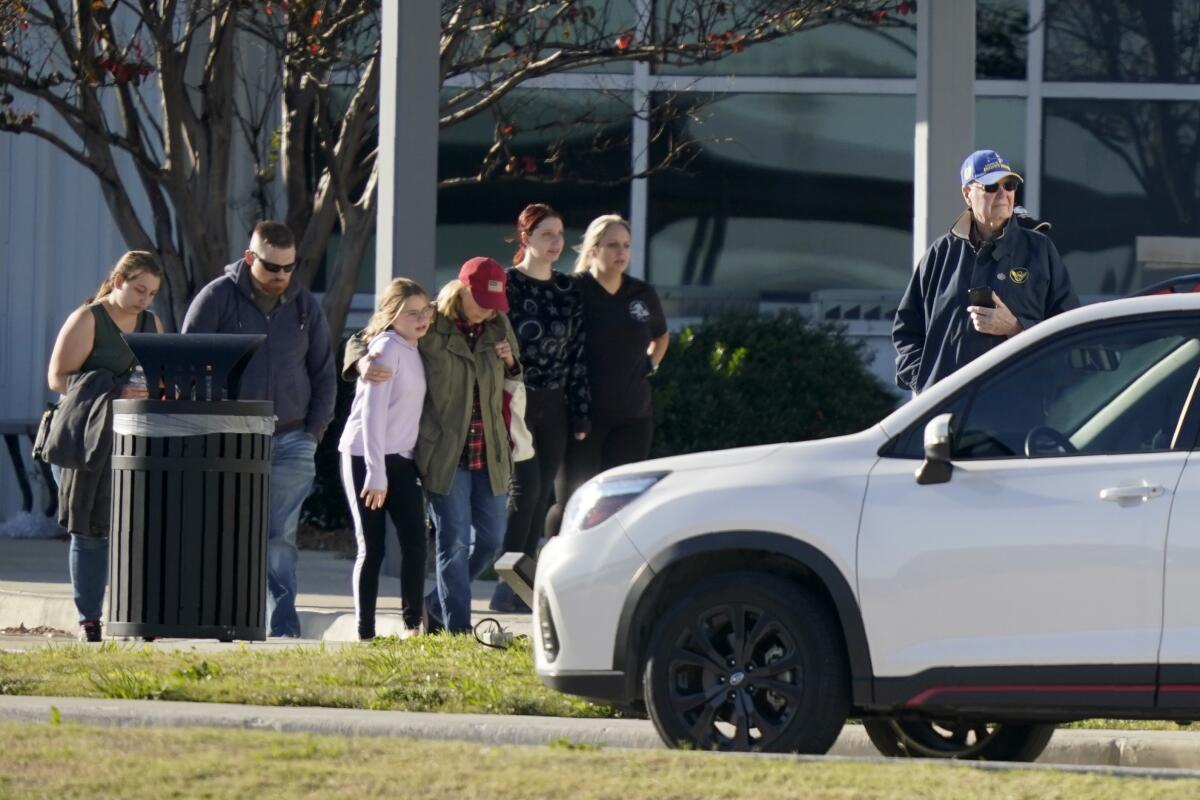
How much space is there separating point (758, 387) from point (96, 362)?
17.6 feet

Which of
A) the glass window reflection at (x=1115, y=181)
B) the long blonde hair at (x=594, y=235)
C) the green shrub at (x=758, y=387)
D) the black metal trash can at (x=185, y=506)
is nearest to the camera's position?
the black metal trash can at (x=185, y=506)

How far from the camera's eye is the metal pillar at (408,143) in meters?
11.4

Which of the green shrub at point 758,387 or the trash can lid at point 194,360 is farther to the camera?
the green shrub at point 758,387

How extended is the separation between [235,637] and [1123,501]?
4261 millimetres

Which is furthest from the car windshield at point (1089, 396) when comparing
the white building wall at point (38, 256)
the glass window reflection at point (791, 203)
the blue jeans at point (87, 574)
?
the white building wall at point (38, 256)

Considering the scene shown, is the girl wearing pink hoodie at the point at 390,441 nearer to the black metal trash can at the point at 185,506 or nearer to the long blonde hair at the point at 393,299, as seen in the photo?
the long blonde hair at the point at 393,299

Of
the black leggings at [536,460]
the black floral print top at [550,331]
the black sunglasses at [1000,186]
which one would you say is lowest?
the black leggings at [536,460]

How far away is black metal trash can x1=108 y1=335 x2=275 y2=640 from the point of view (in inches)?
369

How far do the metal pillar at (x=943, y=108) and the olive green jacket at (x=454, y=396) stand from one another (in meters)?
2.47

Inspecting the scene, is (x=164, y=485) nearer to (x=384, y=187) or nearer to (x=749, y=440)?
(x=384, y=187)

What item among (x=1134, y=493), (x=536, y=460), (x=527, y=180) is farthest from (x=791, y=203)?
(x=1134, y=493)

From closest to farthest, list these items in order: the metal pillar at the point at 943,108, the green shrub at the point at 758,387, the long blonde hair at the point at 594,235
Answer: the long blonde hair at the point at 594,235
the metal pillar at the point at 943,108
the green shrub at the point at 758,387

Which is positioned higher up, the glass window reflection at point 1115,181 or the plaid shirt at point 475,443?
the glass window reflection at point 1115,181

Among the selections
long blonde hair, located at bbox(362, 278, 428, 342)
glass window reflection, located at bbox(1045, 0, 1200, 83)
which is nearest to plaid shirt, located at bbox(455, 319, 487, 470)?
long blonde hair, located at bbox(362, 278, 428, 342)
